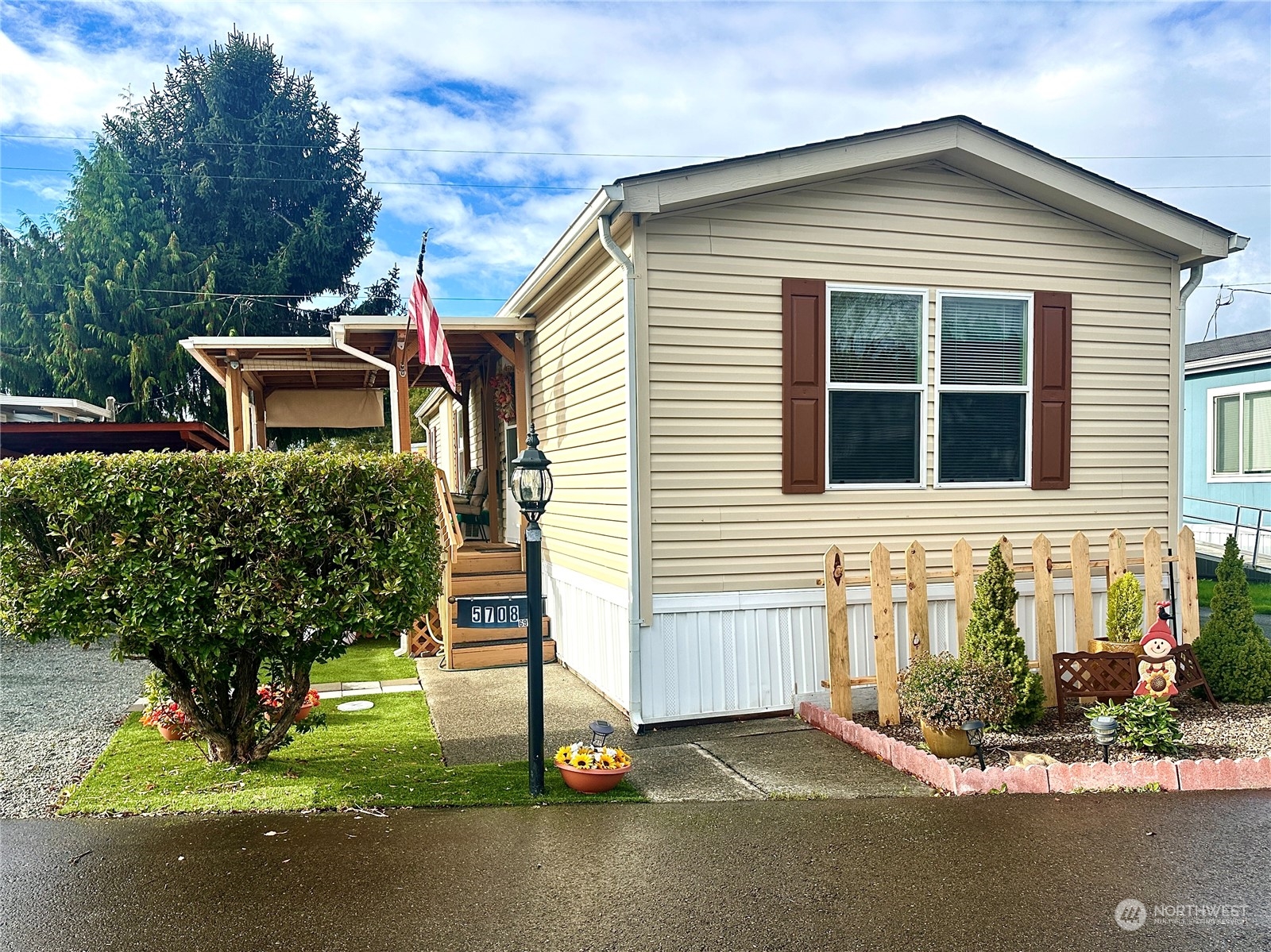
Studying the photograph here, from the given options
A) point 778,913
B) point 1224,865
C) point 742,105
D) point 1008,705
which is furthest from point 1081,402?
point 742,105

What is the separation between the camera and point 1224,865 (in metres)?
4.07

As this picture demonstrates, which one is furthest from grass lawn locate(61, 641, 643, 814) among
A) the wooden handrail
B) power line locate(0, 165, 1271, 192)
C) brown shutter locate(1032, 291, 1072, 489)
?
power line locate(0, 165, 1271, 192)

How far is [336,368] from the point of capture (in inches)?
447

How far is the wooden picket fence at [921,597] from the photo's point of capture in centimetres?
630

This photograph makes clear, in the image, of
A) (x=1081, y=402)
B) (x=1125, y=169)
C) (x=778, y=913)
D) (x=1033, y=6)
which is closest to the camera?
(x=778, y=913)

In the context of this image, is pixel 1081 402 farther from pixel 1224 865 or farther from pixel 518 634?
pixel 518 634

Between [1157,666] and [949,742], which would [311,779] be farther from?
[1157,666]

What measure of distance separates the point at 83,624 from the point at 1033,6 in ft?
35.1

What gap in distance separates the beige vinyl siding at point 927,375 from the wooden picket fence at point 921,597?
0.48 meters

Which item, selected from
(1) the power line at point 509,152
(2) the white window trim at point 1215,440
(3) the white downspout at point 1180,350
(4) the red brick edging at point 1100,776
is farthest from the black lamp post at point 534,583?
(1) the power line at point 509,152

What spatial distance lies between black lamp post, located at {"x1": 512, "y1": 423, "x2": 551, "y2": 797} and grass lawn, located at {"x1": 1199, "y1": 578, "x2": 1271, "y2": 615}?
918 centimetres

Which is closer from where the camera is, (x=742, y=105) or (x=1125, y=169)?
(x=742, y=105)

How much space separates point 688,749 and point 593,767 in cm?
111

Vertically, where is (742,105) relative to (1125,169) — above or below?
below
